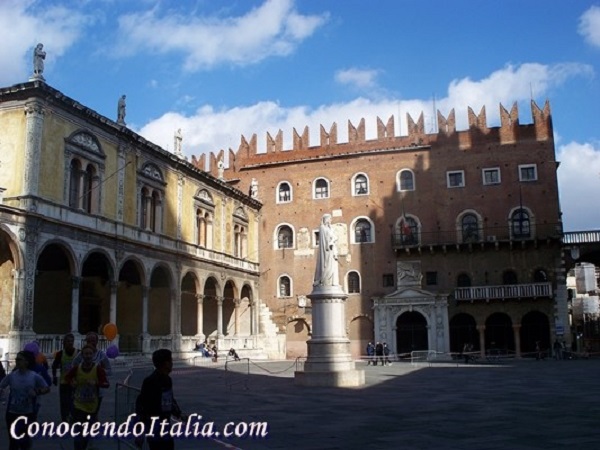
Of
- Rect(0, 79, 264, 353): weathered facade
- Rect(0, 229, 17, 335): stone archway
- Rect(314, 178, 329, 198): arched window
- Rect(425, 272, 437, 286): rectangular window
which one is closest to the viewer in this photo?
Rect(0, 229, 17, 335): stone archway

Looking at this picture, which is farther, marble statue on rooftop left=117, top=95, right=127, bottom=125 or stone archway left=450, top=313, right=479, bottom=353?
stone archway left=450, top=313, right=479, bottom=353

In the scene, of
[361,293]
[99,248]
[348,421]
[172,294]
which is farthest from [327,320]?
[361,293]

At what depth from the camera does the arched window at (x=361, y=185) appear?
37562 mm

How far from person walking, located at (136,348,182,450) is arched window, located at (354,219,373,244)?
32243mm

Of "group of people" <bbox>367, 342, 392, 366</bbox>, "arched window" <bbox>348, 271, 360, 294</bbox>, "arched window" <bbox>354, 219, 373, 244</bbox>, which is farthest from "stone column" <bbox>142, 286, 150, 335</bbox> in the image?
"arched window" <bbox>354, 219, 373, 244</bbox>

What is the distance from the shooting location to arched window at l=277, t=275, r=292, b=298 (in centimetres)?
3806

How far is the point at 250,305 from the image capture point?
37.6 metres

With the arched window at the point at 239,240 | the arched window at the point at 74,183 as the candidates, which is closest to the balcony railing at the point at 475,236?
the arched window at the point at 239,240

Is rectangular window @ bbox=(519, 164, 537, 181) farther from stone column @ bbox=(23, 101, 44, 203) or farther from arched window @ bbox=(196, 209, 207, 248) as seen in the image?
stone column @ bbox=(23, 101, 44, 203)

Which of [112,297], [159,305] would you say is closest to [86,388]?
[112,297]

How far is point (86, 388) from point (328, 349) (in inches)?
396

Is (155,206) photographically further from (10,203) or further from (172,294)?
(10,203)

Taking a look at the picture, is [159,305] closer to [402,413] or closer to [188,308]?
[188,308]

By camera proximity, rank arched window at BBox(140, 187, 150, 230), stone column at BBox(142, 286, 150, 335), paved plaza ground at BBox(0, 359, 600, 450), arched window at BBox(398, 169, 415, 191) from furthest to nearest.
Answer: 1. arched window at BBox(398, 169, 415, 191)
2. arched window at BBox(140, 187, 150, 230)
3. stone column at BBox(142, 286, 150, 335)
4. paved plaza ground at BBox(0, 359, 600, 450)
